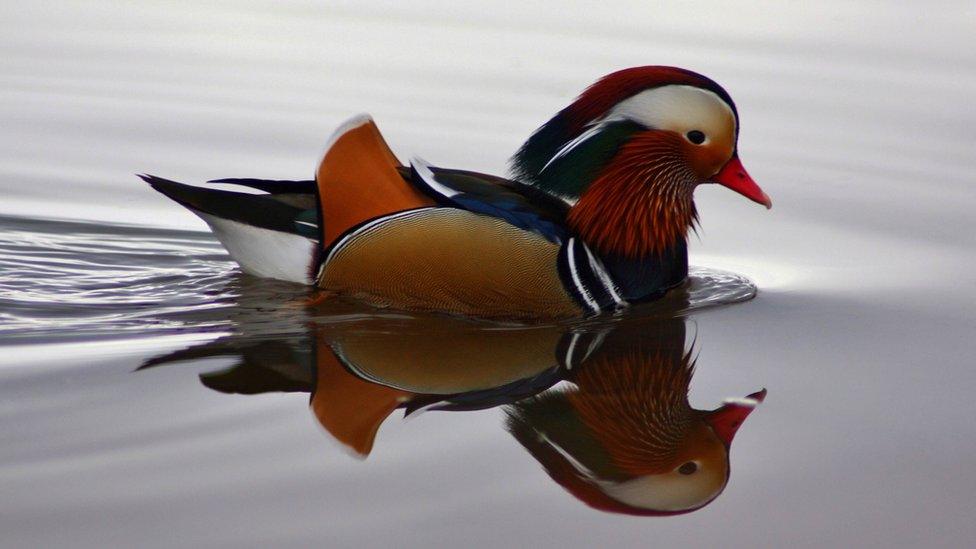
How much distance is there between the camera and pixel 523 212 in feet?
16.4

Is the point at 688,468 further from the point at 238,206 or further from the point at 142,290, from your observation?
the point at 142,290

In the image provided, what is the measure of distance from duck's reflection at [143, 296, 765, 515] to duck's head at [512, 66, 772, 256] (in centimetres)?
44

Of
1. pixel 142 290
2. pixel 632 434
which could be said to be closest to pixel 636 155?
pixel 632 434

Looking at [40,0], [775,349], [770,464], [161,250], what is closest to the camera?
Answer: [770,464]

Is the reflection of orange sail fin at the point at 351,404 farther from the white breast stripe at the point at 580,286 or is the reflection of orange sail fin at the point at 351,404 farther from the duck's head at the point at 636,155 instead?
the duck's head at the point at 636,155

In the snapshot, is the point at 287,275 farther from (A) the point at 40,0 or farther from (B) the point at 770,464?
(A) the point at 40,0

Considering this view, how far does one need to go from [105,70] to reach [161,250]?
2803 millimetres

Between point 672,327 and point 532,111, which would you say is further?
point 532,111

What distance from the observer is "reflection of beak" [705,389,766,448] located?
13.2 ft

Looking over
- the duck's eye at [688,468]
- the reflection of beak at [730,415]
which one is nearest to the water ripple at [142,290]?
the reflection of beak at [730,415]

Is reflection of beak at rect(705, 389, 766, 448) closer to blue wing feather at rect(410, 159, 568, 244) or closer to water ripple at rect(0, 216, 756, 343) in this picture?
water ripple at rect(0, 216, 756, 343)

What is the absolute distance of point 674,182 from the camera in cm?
543

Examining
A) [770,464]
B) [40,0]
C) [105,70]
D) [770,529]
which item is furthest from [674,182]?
[40,0]

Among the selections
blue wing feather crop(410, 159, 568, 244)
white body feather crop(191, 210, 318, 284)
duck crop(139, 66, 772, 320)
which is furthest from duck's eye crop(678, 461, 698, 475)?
white body feather crop(191, 210, 318, 284)
